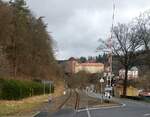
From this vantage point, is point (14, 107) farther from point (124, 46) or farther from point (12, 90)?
point (124, 46)

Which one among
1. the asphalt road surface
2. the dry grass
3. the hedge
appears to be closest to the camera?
the asphalt road surface

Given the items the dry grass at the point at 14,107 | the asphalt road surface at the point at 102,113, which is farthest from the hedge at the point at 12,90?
the asphalt road surface at the point at 102,113

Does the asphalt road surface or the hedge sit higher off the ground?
the hedge

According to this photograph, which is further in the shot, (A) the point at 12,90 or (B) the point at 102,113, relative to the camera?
(A) the point at 12,90

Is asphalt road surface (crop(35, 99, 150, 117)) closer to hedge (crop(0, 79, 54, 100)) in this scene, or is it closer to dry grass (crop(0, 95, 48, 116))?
dry grass (crop(0, 95, 48, 116))

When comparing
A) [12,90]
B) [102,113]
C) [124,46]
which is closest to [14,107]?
[102,113]

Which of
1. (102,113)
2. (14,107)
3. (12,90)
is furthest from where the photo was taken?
(12,90)

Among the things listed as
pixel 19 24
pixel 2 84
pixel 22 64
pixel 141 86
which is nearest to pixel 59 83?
pixel 141 86

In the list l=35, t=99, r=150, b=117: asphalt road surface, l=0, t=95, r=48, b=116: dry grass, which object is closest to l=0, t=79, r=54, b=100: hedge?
l=0, t=95, r=48, b=116: dry grass

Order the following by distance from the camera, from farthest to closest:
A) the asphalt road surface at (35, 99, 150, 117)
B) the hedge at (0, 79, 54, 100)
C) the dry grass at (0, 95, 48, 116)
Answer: the hedge at (0, 79, 54, 100) < the dry grass at (0, 95, 48, 116) < the asphalt road surface at (35, 99, 150, 117)

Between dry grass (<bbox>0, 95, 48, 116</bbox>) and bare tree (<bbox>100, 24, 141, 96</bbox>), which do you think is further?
bare tree (<bbox>100, 24, 141, 96</bbox>)

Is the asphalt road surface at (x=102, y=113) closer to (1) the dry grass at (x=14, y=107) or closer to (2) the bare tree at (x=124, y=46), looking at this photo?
(1) the dry grass at (x=14, y=107)

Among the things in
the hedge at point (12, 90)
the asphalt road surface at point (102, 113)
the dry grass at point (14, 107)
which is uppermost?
the hedge at point (12, 90)

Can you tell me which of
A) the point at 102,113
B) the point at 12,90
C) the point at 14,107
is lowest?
the point at 102,113
